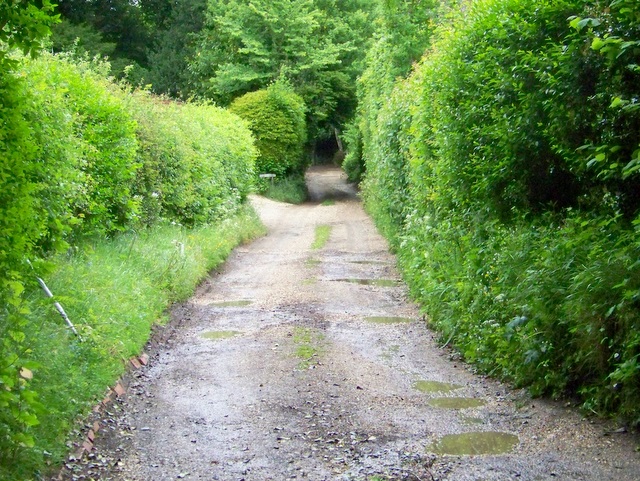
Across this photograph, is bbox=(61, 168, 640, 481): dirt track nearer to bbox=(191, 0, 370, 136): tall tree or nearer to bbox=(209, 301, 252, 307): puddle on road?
bbox=(209, 301, 252, 307): puddle on road

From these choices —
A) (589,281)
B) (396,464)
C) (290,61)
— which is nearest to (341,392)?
(396,464)

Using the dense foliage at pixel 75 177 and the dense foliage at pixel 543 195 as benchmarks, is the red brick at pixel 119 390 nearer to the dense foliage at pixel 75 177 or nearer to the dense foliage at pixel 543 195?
the dense foliage at pixel 75 177

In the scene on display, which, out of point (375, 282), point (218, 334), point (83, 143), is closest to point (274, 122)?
point (375, 282)

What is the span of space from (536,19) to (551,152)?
1.28 m

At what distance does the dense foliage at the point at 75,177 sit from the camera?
5402 millimetres

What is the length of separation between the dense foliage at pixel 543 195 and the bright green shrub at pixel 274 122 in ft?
79.2

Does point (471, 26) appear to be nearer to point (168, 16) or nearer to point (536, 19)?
point (536, 19)

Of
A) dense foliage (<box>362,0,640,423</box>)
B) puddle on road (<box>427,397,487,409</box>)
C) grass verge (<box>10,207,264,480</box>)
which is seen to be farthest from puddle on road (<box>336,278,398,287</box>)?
puddle on road (<box>427,397,487,409</box>)

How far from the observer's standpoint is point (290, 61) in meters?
38.0

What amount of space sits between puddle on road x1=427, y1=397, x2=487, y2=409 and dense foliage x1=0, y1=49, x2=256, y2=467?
3.16m

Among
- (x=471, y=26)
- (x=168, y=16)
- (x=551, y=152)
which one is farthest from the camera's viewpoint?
(x=168, y=16)

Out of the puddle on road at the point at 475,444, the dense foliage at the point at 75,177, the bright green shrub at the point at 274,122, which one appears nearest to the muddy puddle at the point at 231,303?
the dense foliage at the point at 75,177

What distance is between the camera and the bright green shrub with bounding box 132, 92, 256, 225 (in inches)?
560

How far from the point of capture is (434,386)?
25.3 ft
